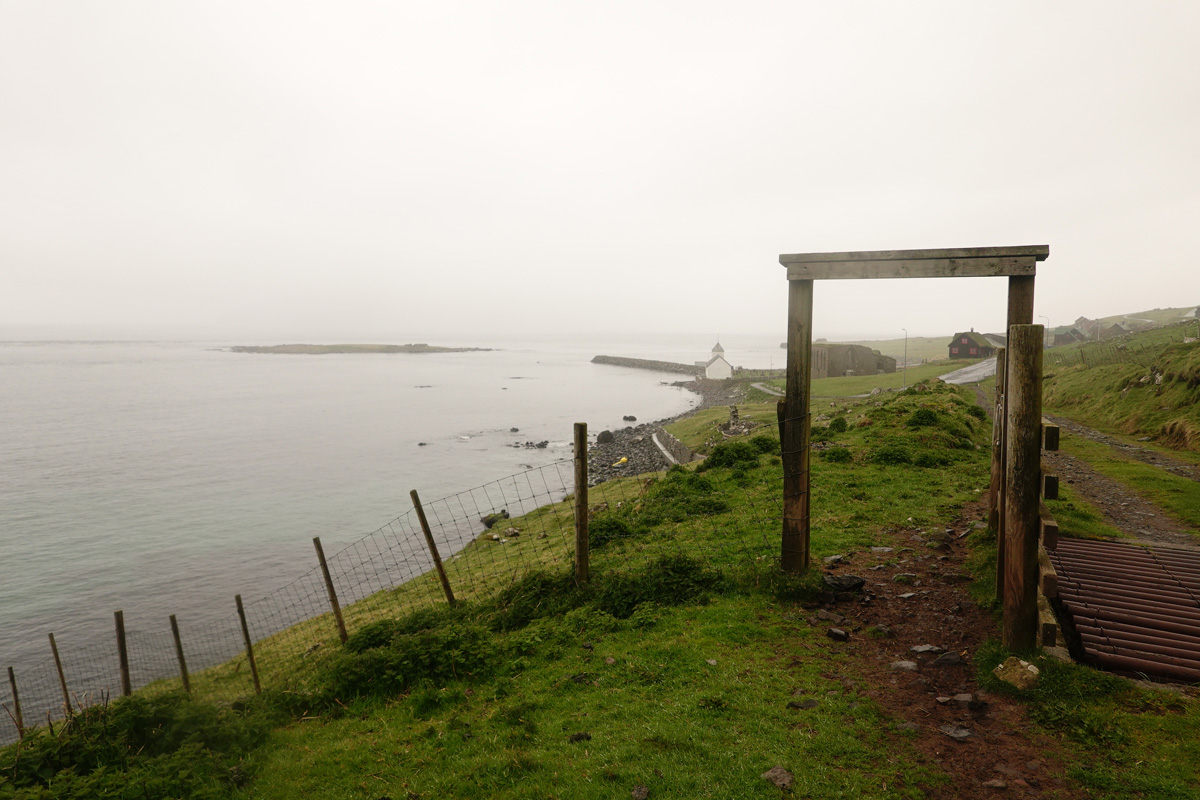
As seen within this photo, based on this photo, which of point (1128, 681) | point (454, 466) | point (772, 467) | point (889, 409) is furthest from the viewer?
point (454, 466)

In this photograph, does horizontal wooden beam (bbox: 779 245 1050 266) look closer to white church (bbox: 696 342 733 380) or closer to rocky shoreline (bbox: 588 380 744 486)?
rocky shoreline (bbox: 588 380 744 486)

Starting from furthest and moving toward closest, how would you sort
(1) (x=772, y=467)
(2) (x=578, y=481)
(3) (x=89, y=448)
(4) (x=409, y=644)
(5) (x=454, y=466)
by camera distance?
1. (3) (x=89, y=448)
2. (5) (x=454, y=466)
3. (1) (x=772, y=467)
4. (2) (x=578, y=481)
5. (4) (x=409, y=644)

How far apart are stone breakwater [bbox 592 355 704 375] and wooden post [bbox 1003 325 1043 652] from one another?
118 metres

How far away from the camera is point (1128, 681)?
5.54 meters

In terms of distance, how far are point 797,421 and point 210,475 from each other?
1887 inches

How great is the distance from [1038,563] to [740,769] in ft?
13.4

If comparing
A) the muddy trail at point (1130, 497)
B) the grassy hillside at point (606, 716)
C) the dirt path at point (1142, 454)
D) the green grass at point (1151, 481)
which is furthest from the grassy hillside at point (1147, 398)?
the grassy hillside at point (606, 716)

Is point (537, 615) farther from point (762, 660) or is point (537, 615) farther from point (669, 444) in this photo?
point (669, 444)

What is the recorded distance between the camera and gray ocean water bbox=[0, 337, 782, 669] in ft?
79.5

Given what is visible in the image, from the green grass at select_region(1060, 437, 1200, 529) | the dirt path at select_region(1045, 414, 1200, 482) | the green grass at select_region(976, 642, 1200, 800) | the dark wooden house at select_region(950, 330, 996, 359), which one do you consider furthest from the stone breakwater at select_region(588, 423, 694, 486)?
the dark wooden house at select_region(950, 330, 996, 359)

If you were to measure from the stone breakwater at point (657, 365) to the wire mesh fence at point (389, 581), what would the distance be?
342ft

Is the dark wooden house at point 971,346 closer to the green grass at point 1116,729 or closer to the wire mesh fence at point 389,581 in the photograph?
the wire mesh fence at point 389,581

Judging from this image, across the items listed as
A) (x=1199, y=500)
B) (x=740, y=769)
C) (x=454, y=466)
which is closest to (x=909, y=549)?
(x=740, y=769)

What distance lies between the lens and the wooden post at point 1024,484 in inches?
248
